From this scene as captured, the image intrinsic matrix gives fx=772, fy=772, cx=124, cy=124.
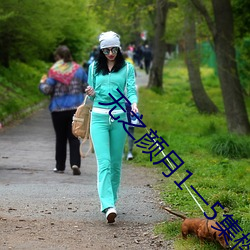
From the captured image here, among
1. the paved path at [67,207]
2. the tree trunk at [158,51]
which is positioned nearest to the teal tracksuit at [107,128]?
the paved path at [67,207]

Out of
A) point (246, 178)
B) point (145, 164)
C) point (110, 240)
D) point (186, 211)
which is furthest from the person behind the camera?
point (145, 164)

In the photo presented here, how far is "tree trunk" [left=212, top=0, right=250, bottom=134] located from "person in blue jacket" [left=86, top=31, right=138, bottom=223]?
883 centimetres

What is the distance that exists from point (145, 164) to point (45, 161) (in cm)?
175

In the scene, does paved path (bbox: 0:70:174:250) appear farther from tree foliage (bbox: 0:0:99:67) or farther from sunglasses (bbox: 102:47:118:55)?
tree foliage (bbox: 0:0:99:67)

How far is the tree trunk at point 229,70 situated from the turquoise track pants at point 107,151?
9.03 metres

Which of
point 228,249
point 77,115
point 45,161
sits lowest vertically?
point 45,161

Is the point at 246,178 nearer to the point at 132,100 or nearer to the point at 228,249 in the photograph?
the point at 132,100

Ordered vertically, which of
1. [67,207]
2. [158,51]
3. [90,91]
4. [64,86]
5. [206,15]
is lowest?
[158,51]

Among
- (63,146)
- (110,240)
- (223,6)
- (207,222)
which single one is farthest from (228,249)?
(223,6)

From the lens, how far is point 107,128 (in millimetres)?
7746

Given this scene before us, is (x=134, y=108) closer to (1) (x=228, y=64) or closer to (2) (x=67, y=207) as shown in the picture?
(2) (x=67, y=207)

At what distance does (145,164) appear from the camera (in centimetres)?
1292

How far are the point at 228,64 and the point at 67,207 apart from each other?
350 inches

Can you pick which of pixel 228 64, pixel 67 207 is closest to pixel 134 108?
pixel 67 207
